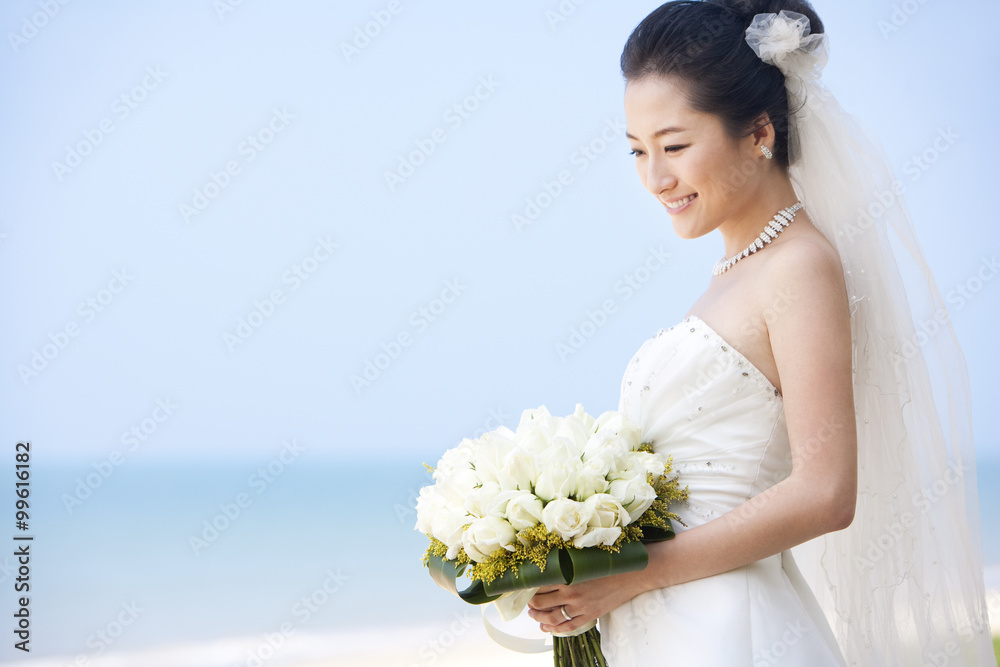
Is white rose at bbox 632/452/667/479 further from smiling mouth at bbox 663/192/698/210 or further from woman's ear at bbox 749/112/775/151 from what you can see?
woman's ear at bbox 749/112/775/151

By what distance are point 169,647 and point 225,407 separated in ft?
26.8

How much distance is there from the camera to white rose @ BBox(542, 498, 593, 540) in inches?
53.8

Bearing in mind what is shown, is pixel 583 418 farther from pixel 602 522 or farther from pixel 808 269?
pixel 808 269

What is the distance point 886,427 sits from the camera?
1.76 metres

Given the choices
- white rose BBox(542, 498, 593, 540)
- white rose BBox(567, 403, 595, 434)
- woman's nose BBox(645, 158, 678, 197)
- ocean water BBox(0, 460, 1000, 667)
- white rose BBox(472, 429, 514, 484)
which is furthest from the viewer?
ocean water BBox(0, 460, 1000, 667)

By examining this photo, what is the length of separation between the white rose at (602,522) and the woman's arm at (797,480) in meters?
0.16

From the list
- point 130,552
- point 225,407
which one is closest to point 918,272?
point 130,552

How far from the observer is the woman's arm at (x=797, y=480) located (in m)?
1.46

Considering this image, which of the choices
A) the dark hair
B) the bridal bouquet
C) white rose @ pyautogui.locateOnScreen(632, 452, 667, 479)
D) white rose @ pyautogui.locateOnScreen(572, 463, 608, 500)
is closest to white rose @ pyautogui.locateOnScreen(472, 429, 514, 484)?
the bridal bouquet

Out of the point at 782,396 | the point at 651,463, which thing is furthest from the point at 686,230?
the point at 651,463

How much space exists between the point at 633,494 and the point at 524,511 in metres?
0.19

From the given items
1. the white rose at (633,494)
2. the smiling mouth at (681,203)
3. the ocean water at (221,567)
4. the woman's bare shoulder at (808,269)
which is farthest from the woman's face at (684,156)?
the ocean water at (221,567)

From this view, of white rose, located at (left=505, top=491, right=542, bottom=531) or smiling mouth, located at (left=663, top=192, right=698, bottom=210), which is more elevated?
smiling mouth, located at (left=663, top=192, right=698, bottom=210)

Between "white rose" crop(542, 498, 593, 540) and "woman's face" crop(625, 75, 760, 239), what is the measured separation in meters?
0.70
